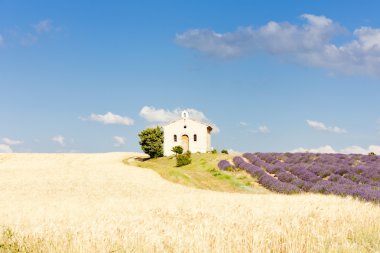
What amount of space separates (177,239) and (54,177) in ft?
85.4

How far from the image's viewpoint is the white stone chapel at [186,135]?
6006 cm

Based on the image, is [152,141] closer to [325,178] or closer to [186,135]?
[186,135]

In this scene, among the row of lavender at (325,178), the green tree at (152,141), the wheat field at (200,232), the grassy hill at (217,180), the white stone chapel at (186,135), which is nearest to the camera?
the wheat field at (200,232)

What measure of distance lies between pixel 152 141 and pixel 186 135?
5118 millimetres

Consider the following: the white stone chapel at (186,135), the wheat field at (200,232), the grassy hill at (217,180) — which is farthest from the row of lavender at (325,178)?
the white stone chapel at (186,135)

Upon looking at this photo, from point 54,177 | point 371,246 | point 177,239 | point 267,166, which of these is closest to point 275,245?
point 177,239

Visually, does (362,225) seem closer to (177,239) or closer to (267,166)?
(177,239)

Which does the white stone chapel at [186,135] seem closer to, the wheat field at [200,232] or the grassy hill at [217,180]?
the grassy hill at [217,180]

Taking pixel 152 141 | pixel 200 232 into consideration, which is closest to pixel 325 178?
pixel 200 232

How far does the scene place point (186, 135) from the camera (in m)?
60.6

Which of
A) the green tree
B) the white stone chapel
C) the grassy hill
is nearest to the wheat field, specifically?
the grassy hill

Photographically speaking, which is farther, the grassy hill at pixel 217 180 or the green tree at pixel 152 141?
the green tree at pixel 152 141

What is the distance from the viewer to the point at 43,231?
7.94 meters

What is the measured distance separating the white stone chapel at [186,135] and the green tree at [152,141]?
1.15m
